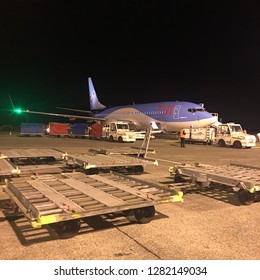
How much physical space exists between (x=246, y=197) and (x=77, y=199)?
4.09m

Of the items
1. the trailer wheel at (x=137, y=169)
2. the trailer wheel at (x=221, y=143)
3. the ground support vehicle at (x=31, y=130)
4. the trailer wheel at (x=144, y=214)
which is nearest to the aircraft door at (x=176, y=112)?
the trailer wheel at (x=221, y=143)

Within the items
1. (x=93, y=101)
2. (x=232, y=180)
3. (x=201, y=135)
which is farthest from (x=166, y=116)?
(x=232, y=180)

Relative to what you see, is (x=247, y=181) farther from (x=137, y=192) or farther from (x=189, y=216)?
(x=137, y=192)

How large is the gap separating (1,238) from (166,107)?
3149 cm

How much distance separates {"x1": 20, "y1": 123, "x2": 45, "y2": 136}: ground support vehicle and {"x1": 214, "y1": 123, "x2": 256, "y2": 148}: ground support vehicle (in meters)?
21.2

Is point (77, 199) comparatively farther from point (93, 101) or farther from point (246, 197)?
point (93, 101)

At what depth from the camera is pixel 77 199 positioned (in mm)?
5805

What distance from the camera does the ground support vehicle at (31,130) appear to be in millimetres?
37219

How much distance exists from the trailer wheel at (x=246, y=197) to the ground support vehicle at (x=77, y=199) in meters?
2.02

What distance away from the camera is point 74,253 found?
14.9 feet

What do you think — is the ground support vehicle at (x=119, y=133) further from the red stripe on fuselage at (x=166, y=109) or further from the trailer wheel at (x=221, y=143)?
the trailer wheel at (x=221, y=143)

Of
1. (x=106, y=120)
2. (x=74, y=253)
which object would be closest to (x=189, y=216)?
(x=74, y=253)

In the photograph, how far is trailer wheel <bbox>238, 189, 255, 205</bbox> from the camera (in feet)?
24.2
